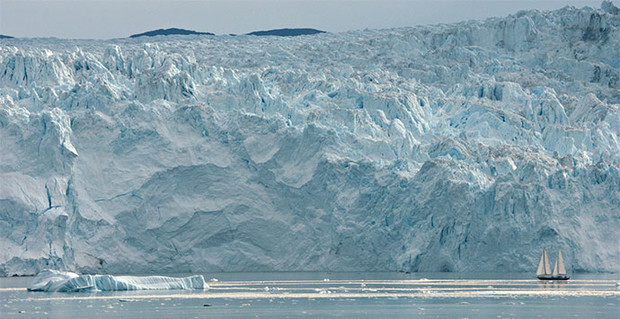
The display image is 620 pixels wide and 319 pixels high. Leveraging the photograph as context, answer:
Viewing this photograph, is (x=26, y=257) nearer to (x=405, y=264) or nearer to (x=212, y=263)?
(x=212, y=263)

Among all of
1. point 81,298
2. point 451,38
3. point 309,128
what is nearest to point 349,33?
point 451,38

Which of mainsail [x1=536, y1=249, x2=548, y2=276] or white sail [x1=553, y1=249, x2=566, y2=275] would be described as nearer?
mainsail [x1=536, y1=249, x2=548, y2=276]

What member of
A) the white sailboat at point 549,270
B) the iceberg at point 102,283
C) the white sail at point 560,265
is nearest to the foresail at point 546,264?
the white sailboat at point 549,270

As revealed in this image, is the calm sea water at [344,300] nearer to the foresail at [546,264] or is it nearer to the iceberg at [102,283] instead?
the iceberg at [102,283]

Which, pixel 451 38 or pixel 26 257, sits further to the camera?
pixel 451 38

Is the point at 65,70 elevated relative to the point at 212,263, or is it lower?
elevated

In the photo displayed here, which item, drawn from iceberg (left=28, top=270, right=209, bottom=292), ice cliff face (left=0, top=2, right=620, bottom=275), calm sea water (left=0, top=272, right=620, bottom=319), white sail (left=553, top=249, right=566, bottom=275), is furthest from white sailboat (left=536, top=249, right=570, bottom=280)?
iceberg (left=28, top=270, right=209, bottom=292)

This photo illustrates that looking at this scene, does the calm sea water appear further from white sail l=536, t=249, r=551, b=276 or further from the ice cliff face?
the ice cliff face
